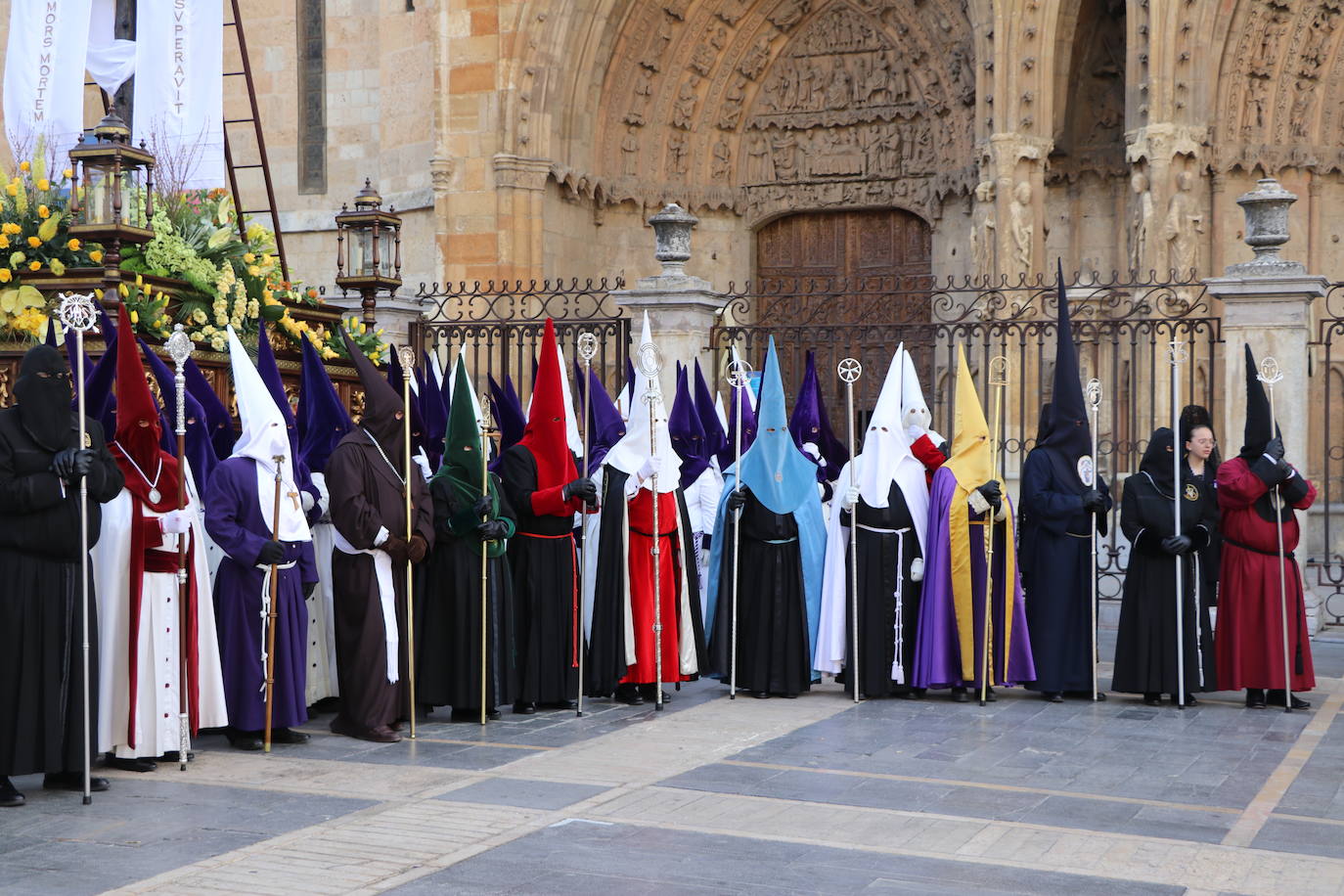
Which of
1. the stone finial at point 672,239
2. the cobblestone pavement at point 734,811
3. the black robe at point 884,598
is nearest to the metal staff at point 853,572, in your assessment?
the black robe at point 884,598

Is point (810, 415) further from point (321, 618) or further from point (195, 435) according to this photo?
point (195, 435)

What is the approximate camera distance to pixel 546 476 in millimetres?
9125

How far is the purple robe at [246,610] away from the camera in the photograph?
775 centimetres

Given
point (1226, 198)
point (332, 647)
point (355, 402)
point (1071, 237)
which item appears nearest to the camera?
point (332, 647)

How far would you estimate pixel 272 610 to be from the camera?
7.80m

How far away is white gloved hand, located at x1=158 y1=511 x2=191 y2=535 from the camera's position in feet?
24.1

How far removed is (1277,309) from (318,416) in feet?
23.2

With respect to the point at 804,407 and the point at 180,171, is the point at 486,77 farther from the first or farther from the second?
the point at 804,407

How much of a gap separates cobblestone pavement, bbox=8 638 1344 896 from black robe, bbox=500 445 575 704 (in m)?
0.26

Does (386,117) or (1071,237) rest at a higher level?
(386,117)

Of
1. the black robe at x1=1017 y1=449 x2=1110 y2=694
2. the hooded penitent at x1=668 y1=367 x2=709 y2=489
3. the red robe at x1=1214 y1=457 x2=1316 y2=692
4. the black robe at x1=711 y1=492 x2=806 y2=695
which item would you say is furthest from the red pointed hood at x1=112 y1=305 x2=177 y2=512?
the red robe at x1=1214 y1=457 x2=1316 y2=692

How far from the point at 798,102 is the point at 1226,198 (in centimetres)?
551

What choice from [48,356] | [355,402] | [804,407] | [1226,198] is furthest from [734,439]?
[1226,198]

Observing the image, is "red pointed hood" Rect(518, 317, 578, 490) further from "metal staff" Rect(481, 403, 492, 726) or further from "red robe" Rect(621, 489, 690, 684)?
"red robe" Rect(621, 489, 690, 684)
